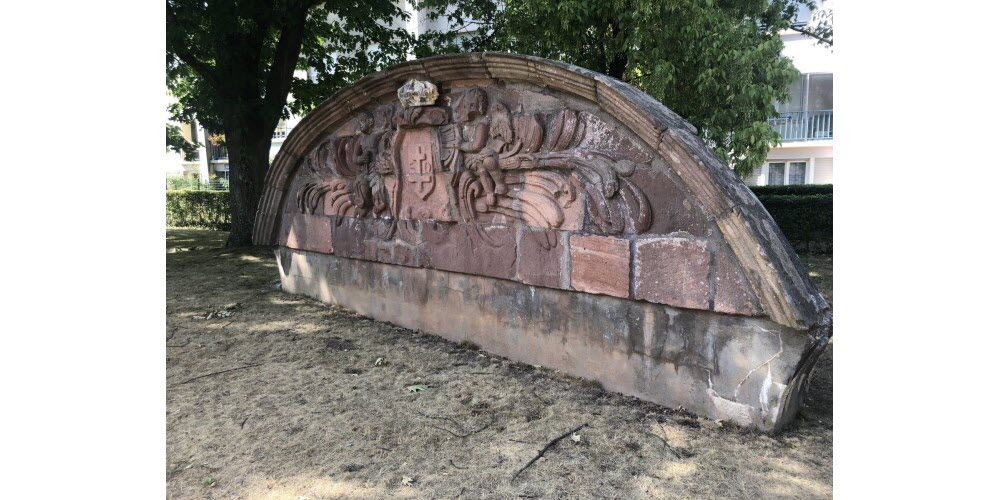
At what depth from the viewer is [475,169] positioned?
13.4 ft

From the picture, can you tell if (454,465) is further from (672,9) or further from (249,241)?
(249,241)

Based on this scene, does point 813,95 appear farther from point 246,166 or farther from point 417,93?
point 417,93

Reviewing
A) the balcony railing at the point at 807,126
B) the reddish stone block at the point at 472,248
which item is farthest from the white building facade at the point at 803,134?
the reddish stone block at the point at 472,248

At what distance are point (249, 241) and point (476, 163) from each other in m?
7.60

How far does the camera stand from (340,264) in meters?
5.59

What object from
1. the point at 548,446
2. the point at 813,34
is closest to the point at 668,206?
the point at 548,446

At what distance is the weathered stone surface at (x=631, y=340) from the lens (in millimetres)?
2875

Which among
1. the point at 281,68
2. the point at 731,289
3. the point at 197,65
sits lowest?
the point at 731,289

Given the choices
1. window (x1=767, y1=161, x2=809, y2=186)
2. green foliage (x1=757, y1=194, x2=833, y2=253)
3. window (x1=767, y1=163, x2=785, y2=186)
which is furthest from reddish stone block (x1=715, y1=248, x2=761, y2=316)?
window (x1=767, y1=163, x2=785, y2=186)

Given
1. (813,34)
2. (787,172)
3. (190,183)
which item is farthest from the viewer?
(190,183)

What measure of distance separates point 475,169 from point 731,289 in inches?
76.1

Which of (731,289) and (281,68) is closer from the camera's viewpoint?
(731,289)

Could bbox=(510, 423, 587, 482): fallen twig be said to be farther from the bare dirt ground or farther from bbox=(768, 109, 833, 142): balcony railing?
bbox=(768, 109, 833, 142): balcony railing

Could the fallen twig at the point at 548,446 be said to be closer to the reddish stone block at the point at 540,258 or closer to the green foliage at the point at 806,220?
the reddish stone block at the point at 540,258
